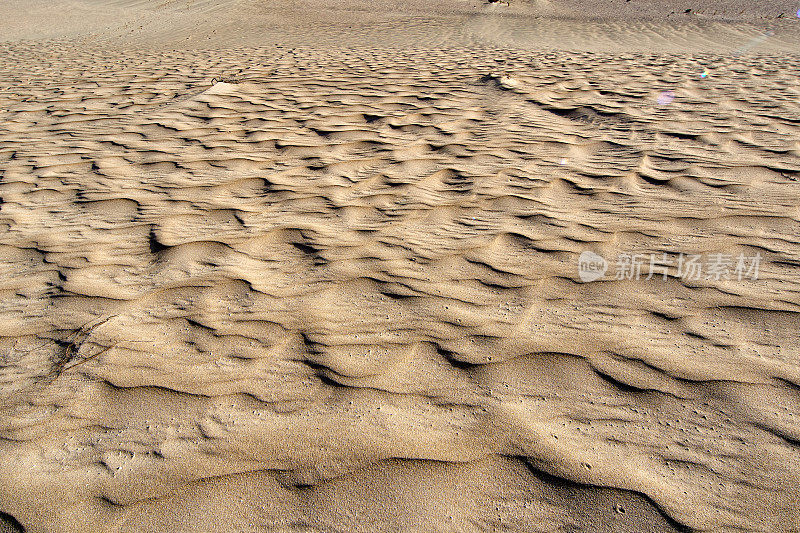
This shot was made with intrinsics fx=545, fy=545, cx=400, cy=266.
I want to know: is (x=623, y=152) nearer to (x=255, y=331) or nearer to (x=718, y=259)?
(x=718, y=259)

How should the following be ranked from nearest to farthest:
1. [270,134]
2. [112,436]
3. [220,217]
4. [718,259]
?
[112,436], [718,259], [220,217], [270,134]

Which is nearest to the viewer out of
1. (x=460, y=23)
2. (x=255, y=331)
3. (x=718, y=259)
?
(x=255, y=331)

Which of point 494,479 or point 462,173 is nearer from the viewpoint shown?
point 494,479

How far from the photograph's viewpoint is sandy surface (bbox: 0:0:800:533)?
1234mm

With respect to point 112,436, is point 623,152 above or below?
above

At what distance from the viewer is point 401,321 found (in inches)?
71.8

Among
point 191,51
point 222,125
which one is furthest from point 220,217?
point 191,51

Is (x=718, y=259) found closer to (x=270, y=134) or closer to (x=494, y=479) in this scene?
(x=494, y=479)

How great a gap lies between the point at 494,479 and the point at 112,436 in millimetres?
964

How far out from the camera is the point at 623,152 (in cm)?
343

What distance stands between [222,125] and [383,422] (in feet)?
11.4

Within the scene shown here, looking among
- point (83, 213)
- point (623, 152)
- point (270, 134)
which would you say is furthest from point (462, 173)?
point (83, 213)

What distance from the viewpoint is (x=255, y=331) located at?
1797 millimetres

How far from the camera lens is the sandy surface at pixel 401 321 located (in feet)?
4.05
